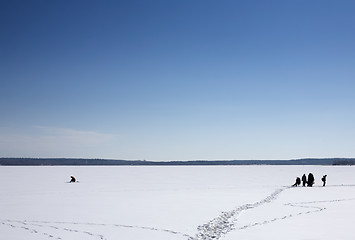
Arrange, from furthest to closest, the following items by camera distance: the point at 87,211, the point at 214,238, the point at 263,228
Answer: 1. the point at 87,211
2. the point at 263,228
3. the point at 214,238

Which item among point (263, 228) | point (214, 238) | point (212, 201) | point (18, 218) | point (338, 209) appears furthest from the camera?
point (212, 201)

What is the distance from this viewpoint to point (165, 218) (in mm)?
12008

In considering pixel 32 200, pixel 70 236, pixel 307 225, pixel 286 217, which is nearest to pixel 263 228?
pixel 307 225

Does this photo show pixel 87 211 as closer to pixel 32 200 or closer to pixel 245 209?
pixel 32 200

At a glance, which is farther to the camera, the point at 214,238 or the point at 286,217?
the point at 286,217

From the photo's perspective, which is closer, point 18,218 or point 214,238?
point 214,238

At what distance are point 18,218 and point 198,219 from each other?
226 inches

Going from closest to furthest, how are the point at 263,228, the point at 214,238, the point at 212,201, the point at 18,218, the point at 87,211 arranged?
the point at 214,238 → the point at 263,228 → the point at 18,218 → the point at 87,211 → the point at 212,201

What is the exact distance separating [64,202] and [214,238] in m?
8.75

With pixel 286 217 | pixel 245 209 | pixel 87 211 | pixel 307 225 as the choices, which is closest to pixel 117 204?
pixel 87 211

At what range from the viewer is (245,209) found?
Result: 14.0 metres

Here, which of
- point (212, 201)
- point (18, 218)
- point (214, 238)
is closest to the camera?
point (214, 238)

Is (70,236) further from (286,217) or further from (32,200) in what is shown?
(32,200)

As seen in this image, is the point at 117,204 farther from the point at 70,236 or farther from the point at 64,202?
the point at 70,236
